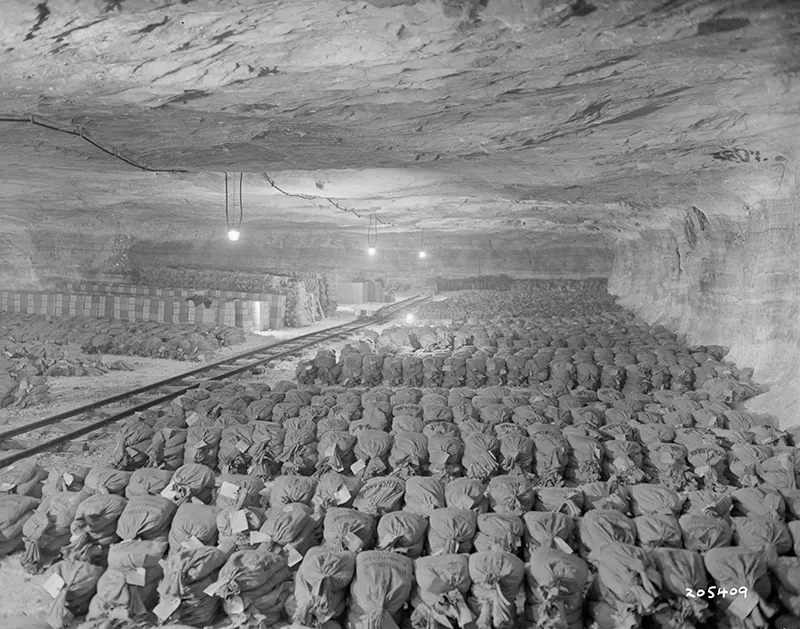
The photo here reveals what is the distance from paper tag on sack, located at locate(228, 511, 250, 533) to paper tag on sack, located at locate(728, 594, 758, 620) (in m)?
3.19

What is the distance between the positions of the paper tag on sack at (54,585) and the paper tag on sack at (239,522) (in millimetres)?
1094

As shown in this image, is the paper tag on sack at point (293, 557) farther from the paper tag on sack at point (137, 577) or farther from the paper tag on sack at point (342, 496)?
the paper tag on sack at point (137, 577)

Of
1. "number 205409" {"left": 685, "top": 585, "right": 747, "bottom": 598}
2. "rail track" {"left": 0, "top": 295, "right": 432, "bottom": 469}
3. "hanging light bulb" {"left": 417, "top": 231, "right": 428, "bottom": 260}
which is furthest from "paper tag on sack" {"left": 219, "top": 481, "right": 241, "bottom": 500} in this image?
"hanging light bulb" {"left": 417, "top": 231, "right": 428, "bottom": 260}

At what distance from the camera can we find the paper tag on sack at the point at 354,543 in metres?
4.51

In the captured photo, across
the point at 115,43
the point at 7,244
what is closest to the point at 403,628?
the point at 115,43

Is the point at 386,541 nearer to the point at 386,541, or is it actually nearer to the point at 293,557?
the point at 386,541

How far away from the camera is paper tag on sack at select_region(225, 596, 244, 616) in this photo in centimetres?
420

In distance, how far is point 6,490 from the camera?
555 cm

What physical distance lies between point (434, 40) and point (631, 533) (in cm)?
385

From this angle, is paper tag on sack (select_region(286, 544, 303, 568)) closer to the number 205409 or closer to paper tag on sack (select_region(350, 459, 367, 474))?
paper tag on sack (select_region(350, 459, 367, 474))

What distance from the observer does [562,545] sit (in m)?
4.62

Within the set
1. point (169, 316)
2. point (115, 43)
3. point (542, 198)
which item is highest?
point (115, 43)

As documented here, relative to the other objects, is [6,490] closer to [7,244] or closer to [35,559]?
[35,559]

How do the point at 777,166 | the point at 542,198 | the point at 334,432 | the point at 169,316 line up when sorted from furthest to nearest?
the point at 169,316, the point at 542,198, the point at 777,166, the point at 334,432
